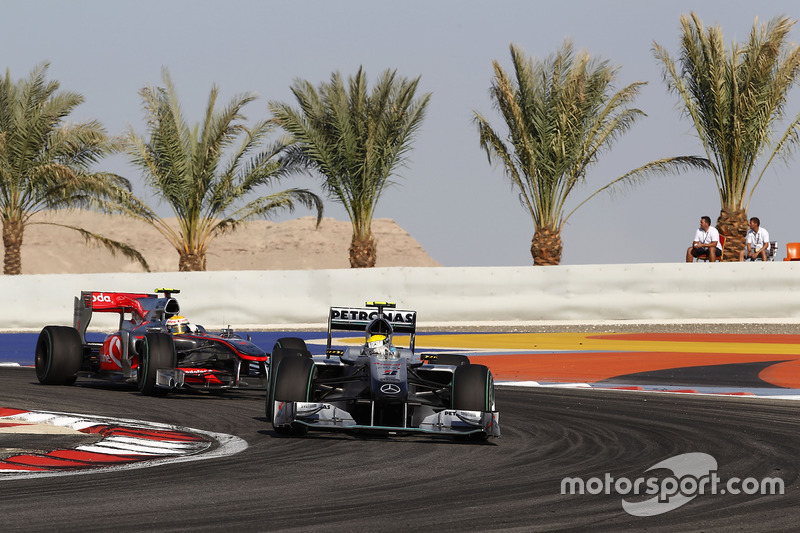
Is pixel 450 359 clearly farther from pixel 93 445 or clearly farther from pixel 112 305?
pixel 112 305

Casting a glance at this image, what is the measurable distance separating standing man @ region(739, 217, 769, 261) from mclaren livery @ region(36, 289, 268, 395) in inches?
640

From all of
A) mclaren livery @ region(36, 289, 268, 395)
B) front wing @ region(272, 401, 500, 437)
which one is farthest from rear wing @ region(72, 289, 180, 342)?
front wing @ region(272, 401, 500, 437)

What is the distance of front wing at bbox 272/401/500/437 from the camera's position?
10.6 metres

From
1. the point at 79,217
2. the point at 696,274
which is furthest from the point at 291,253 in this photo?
the point at 696,274

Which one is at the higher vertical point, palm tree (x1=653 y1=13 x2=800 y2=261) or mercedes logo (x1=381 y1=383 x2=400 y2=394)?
palm tree (x1=653 y1=13 x2=800 y2=261)

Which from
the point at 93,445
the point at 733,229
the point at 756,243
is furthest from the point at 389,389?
the point at 733,229

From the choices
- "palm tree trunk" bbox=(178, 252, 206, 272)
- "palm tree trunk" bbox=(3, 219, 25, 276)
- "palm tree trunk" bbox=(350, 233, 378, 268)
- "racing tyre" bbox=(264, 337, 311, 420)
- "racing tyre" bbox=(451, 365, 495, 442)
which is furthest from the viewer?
"palm tree trunk" bbox=(178, 252, 206, 272)

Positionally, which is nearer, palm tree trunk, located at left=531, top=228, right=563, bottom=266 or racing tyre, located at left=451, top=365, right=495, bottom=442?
racing tyre, located at left=451, top=365, right=495, bottom=442

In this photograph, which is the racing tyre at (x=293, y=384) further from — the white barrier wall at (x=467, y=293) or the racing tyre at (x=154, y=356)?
the white barrier wall at (x=467, y=293)

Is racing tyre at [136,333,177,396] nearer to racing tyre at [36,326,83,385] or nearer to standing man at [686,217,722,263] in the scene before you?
racing tyre at [36,326,83,385]

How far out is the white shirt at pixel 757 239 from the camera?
27.8 m

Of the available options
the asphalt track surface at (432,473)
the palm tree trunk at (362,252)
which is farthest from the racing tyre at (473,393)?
the palm tree trunk at (362,252)

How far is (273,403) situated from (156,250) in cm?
13035

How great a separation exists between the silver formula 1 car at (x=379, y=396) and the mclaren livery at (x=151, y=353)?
292 cm
